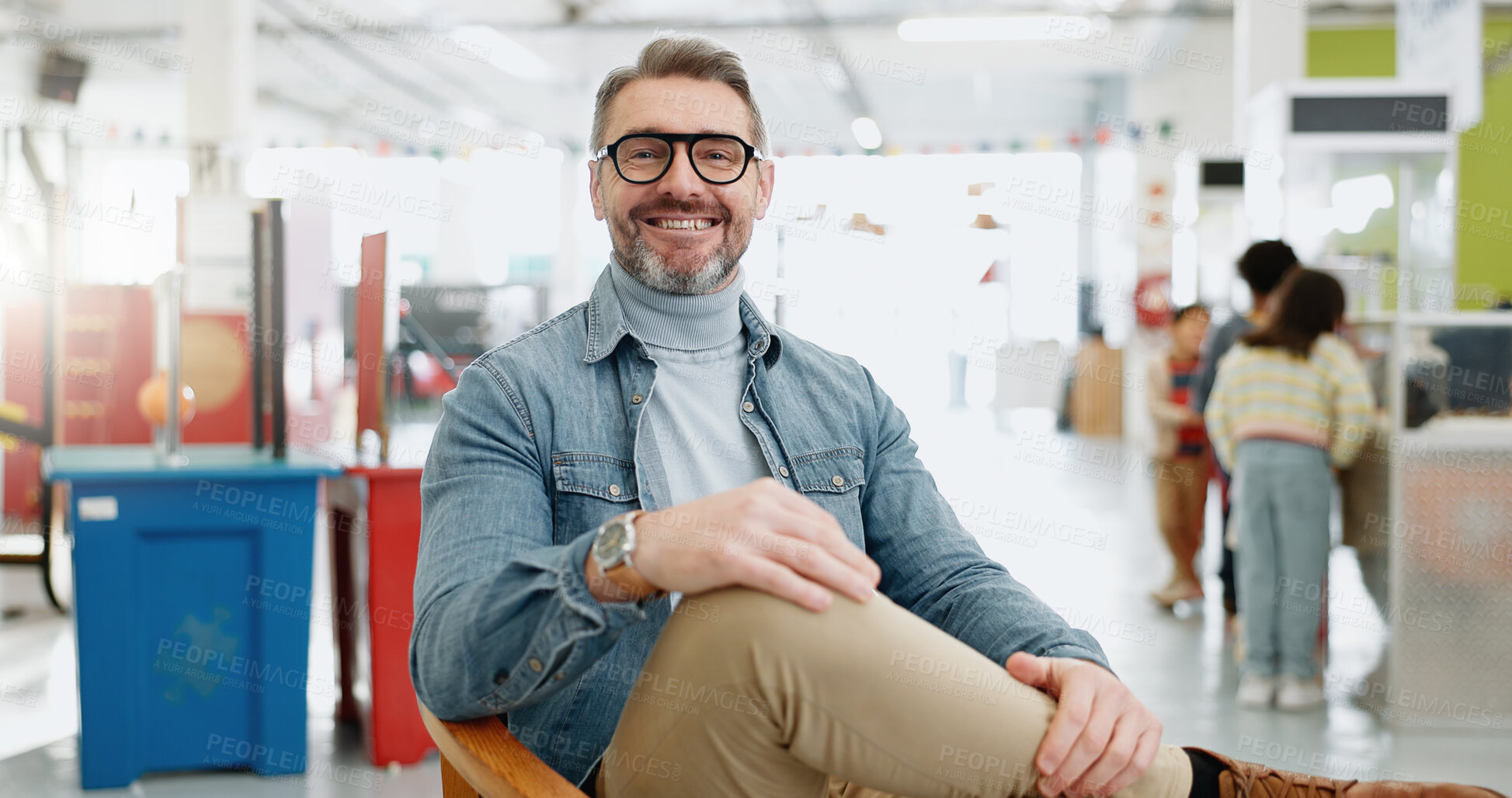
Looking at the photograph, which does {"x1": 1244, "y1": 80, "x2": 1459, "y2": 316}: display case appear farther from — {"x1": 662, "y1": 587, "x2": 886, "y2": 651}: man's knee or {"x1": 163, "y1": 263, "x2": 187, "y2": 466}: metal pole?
{"x1": 662, "y1": 587, "x2": 886, "y2": 651}: man's knee

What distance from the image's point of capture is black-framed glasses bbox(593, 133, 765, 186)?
4.76 ft

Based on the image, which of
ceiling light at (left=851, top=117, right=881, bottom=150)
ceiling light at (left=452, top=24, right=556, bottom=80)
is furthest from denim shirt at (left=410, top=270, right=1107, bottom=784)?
ceiling light at (left=851, top=117, right=881, bottom=150)

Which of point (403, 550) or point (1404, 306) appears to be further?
point (1404, 306)

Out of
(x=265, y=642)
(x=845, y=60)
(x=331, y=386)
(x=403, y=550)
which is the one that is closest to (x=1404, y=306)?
(x=403, y=550)

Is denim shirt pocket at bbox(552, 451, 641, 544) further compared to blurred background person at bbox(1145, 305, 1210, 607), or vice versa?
blurred background person at bbox(1145, 305, 1210, 607)

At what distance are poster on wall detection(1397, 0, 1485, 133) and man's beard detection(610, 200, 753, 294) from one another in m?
4.52

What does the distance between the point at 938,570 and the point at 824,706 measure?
0.48m

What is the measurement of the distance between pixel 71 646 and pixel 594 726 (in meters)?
3.83

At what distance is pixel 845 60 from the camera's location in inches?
453

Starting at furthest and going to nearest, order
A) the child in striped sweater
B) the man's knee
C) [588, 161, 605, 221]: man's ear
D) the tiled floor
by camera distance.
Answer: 1. the child in striped sweater
2. the tiled floor
3. [588, 161, 605, 221]: man's ear
4. the man's knee

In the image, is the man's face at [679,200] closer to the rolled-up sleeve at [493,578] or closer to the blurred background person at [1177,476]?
the rolled-up sleeve at [493,578]

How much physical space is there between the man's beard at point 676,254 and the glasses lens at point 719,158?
4 centimetres

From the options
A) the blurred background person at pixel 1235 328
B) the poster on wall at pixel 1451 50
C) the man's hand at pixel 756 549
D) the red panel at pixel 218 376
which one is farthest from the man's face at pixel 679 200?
the poster on wall at pixel 1451 50

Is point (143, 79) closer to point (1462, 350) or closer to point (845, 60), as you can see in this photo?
point (845, 60)
